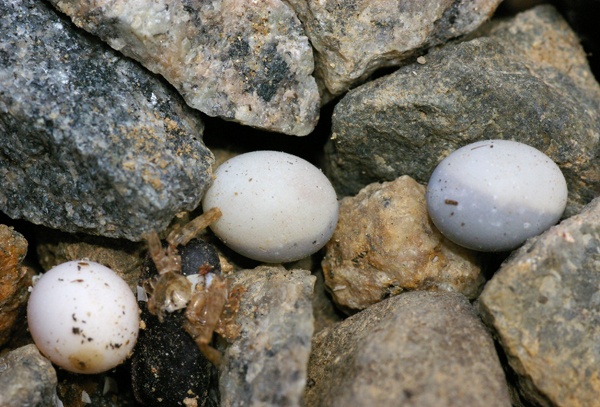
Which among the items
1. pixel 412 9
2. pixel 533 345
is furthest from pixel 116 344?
pixel 412 9

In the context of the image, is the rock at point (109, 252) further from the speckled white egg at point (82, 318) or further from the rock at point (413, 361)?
the rock at point (413, 361)

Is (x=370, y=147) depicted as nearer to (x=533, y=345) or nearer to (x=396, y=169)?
(x=396, y=169)

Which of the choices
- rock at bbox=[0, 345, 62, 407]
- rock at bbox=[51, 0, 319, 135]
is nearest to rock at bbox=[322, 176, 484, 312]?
rock at bbox=[51, 0, 319, 135]

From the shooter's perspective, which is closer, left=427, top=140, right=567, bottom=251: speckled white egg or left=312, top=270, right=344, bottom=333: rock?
left=427, top=140, right=567, bottom=251: speckled white egg

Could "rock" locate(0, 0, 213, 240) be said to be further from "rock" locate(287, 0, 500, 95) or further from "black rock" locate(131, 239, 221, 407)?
"rock" locate(287, 0, 500, 95)

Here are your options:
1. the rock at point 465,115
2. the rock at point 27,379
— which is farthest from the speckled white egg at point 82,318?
the rock at point 465,115
